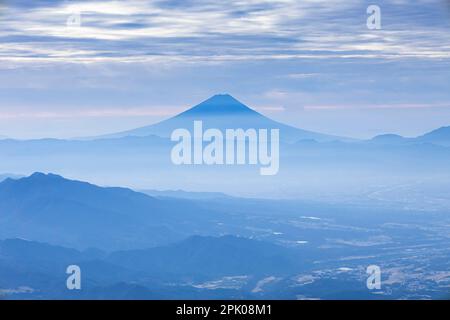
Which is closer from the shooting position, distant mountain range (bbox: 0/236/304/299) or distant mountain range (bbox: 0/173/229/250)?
distant mountain range (bbox: 0/236/304/299)

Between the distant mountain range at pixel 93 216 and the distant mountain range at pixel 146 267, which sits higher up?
the distant mountain range at pixel 93 216

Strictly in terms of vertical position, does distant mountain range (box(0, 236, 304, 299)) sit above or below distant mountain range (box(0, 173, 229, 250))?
below

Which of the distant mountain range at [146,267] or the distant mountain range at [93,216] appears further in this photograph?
the distant mountain range at [93,216]

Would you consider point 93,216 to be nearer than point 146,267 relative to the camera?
No

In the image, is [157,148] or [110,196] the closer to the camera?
[157,148]

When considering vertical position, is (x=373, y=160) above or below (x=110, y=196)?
above

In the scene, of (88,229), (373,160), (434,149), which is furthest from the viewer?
(434,149)

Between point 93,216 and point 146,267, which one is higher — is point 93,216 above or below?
above

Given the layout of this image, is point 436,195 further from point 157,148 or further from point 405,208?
point 157,148
